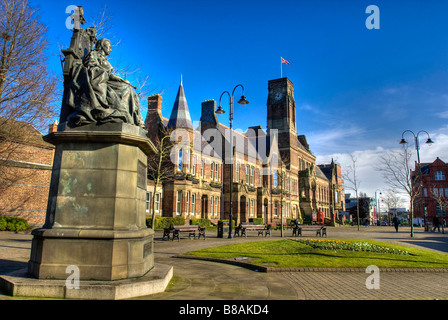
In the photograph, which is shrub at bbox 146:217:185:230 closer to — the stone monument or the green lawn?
the green lawn

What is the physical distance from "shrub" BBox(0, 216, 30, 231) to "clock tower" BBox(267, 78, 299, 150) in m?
46.7

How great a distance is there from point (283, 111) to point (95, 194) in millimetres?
58457

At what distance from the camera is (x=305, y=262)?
1021 centimetres

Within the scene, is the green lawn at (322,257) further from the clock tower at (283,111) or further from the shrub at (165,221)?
the clock tower at (283,111)

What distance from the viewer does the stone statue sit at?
6316mm

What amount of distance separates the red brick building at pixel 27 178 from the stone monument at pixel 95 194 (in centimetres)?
1745

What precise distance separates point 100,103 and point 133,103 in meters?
0.77

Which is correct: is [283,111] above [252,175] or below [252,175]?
above

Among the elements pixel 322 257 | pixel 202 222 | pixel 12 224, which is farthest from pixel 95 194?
pixel 202 222

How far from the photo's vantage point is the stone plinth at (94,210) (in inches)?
219

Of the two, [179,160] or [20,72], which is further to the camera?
[179,160]

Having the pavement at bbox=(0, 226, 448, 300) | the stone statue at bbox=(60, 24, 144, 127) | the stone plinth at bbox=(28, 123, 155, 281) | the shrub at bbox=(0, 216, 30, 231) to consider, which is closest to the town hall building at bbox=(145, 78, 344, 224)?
the shrub at bbox=(0, 216, 30, 231)

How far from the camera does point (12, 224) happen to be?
20.5 m

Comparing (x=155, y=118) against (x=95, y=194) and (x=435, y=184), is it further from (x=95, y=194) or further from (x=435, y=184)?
(x=435, y=184)
